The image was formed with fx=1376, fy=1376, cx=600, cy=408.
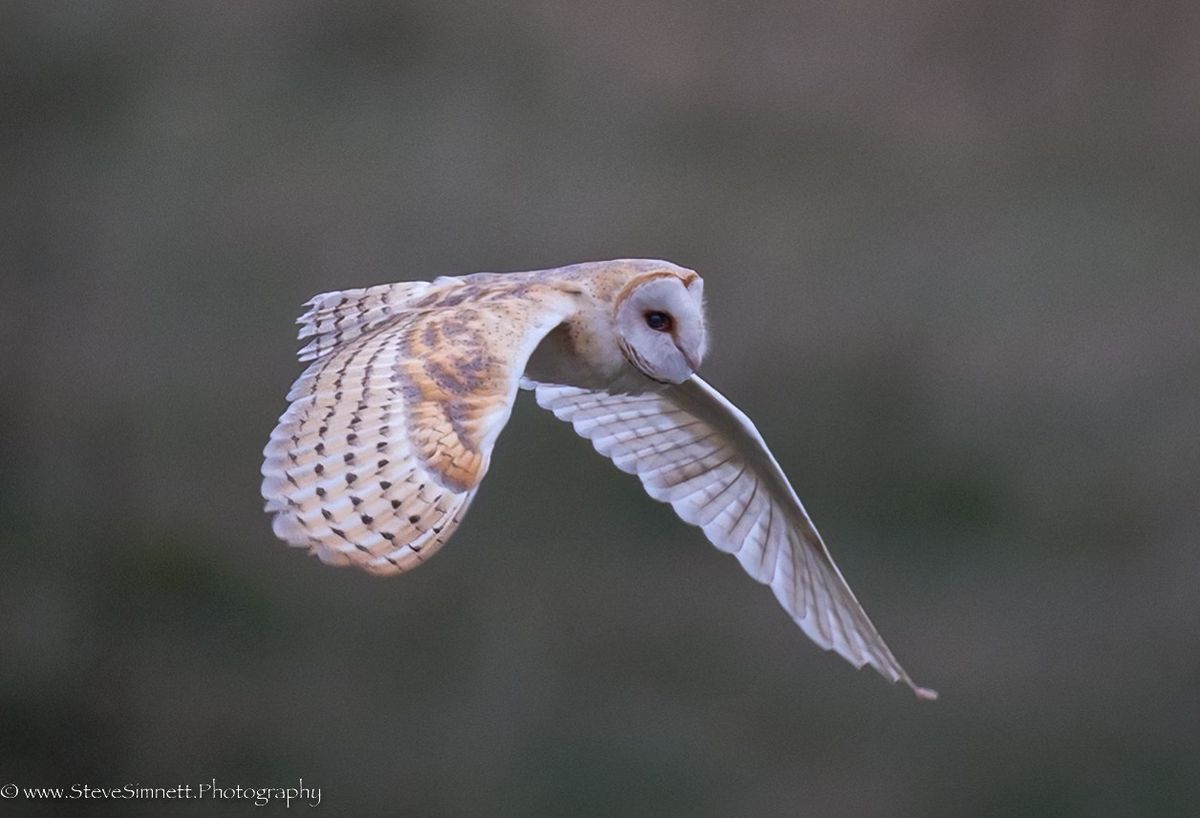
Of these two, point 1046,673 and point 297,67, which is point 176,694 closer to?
point 297,67

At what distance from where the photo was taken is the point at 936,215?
307 cm

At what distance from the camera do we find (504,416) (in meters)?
1.13

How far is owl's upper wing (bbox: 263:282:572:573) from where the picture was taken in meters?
1.01

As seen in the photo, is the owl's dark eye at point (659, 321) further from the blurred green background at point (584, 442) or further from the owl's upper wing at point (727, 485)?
the blurred green background at point (584, 442)

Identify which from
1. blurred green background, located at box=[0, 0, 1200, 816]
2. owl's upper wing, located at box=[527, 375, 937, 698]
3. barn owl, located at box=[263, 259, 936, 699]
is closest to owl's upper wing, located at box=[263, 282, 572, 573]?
barn owl, located at box=[263, 259, 936, 699]

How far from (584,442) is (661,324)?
4.74 feet

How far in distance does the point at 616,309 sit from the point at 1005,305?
1.81 m

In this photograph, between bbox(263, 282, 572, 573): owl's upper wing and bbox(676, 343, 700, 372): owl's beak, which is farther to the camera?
bbox(676, 343, 700, 372): owl's beak

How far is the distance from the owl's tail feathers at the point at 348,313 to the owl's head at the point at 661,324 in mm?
246

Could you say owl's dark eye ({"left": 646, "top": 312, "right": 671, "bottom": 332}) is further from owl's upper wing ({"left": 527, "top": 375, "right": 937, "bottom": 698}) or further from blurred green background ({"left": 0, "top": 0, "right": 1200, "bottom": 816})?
blurred green background ({"left": 0, "top": 0, "right": 1200, "bottom": 816})

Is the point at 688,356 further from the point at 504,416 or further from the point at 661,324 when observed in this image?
the point at 504,416

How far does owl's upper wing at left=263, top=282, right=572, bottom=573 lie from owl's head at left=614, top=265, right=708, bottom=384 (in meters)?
0.14

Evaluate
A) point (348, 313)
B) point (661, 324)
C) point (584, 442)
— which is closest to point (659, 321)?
point (661, 324)

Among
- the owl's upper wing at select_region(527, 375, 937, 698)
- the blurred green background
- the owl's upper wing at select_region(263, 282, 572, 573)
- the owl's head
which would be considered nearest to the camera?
the owl's upper wing at select_region(263, 282, 572, 573)
